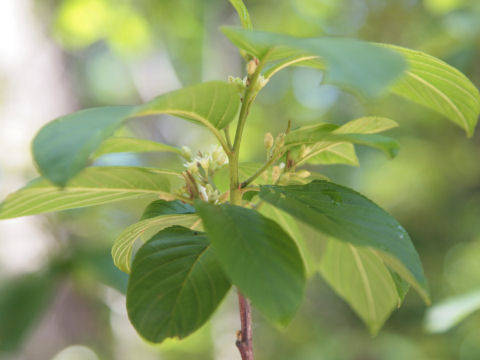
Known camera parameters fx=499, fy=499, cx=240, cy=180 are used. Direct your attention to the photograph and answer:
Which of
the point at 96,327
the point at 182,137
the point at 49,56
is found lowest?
the point at 96,327

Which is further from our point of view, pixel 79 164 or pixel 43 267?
pixel 43 267

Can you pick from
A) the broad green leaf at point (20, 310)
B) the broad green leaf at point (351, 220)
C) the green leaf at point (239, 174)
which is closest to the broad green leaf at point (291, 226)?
the green leaf at point (239, 174)

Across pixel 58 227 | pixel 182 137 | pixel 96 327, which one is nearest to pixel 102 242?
pixel 58 227

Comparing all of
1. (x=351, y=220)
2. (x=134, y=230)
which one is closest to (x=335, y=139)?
(x=351, y=220)

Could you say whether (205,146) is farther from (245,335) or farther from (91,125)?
(91,125)

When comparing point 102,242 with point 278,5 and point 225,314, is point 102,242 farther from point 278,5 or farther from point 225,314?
point 225,314

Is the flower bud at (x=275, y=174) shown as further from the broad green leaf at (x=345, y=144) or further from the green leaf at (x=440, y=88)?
the green leaf at (x=440, y=88)

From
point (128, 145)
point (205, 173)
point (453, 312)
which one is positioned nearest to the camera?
point (128, 145)
